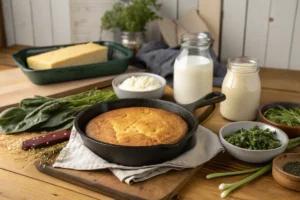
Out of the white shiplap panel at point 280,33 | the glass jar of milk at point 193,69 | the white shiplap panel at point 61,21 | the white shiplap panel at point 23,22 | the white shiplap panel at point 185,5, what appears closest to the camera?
the glass jar of milk at point 193,69

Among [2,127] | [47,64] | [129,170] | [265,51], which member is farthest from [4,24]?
[129,170]

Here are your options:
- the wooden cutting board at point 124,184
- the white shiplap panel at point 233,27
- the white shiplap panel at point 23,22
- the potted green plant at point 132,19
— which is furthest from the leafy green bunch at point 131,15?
the wooden cutting board at point 124,184

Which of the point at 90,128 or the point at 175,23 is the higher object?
the point at 175,23

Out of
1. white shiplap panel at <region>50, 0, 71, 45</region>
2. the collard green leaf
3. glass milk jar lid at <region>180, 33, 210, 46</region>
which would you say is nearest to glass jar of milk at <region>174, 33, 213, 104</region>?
glass milk jar lid at <region>180, 33, 210, 46</region>

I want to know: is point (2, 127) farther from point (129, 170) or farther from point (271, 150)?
Answer: point (271, 150)

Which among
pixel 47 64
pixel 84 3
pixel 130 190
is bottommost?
pixel 130 190

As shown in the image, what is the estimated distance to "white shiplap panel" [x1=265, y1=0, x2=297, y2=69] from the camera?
1490 millimetres

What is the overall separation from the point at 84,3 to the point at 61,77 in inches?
19.9

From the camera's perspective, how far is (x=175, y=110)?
104cm

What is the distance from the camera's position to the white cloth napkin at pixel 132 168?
0.83 m

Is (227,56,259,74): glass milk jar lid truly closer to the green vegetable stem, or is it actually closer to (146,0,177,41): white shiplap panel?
the green vegetable stem

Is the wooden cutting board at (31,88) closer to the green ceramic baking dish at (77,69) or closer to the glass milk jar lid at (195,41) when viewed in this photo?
the green ceramic baking dish at (77,69)

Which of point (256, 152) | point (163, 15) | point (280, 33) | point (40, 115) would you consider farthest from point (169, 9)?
point (256, 152)

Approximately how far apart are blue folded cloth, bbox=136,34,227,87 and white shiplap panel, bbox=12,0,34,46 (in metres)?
0.71
